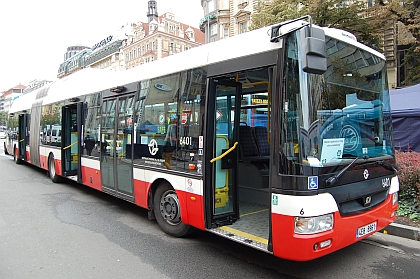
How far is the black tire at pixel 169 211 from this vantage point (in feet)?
16.1

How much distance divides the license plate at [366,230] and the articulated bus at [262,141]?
13 millimetres

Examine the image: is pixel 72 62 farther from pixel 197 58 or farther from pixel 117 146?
pixel 197 58

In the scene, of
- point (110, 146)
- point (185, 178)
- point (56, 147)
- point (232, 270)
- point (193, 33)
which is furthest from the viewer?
point (193, 33)

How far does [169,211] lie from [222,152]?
1.40 metres

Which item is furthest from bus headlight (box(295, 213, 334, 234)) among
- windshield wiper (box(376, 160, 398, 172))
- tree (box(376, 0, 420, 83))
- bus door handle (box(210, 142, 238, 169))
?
tree (box(376, 0, 420, 83))

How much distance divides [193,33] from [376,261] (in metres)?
80.6

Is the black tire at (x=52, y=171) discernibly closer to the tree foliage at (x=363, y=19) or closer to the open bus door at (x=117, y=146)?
the open bus door at (x=117, y=146)

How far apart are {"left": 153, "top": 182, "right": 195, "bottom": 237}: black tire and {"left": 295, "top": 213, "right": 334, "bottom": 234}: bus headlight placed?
2120mm

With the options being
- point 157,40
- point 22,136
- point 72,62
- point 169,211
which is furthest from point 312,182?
point 72,62

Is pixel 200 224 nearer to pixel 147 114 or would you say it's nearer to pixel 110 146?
pixel 147 114

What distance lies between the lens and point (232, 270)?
3.94 meters

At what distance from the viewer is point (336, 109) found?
11.6 ft

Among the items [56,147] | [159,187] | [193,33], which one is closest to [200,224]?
[159,187]

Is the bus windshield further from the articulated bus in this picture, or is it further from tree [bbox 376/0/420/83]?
tree [bbox 376/0/420/83]
